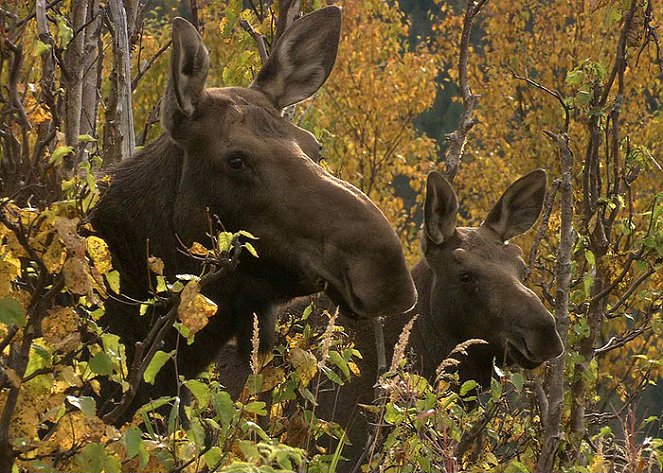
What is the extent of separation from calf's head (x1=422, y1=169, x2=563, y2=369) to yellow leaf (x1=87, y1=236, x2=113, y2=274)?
13.3 feet

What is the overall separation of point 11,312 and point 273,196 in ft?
6.24

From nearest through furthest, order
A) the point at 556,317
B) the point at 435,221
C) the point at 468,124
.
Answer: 1. the point at 556,317
2. the point at 468,124
3. the point at 435,221

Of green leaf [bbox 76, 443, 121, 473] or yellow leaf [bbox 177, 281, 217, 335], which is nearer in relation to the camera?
green leaf [bbox 76, 443, 121, 473]

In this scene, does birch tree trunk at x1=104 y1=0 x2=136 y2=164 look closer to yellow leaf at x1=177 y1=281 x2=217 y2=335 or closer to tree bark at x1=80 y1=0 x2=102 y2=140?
tree bark at x1=80 y1=0 x2=102 y2=140

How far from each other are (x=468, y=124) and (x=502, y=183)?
18.6 m

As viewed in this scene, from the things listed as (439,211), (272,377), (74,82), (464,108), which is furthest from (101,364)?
(439,211)

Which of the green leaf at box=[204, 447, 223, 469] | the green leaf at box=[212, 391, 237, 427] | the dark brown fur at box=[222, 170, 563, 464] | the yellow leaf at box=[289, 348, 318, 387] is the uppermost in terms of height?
the green leaf at box=[212, 391, 237, 427]

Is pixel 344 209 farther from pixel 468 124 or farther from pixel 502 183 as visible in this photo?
pixel 502 183

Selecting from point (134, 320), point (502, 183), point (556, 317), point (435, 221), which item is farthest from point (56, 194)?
point (502, 183)

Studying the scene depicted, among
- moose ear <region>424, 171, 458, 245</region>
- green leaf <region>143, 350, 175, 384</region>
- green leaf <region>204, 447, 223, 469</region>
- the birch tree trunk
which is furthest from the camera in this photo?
moose ear <region>424, 171, 458, 245</region>

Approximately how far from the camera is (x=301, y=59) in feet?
19.4

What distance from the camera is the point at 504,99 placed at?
88.3 feet

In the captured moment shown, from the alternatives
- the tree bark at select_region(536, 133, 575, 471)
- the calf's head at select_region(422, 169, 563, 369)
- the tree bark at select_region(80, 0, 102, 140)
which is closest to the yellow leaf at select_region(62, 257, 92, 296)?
the tree bark at select_region(80, 0, 102, 140)

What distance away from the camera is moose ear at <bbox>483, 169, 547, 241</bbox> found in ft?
27.8
